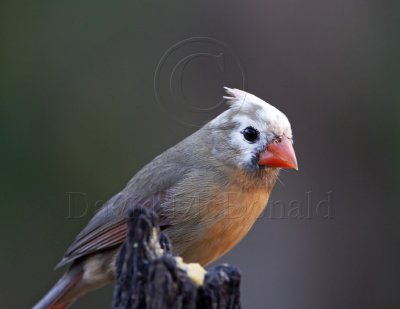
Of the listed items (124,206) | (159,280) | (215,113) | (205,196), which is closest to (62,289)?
(124,206)

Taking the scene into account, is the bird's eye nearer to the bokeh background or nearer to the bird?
the bird

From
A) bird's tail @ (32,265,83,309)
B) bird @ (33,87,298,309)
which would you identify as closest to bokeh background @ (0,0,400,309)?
bird @ (33,87,298,309)

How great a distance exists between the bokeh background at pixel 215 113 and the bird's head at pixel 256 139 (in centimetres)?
155

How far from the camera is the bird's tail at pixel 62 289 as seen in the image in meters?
4.18

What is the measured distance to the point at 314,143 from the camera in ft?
19.8

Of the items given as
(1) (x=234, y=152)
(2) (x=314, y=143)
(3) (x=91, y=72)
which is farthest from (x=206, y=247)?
(3) (x=91, y=72)

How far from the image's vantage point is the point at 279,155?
13.3 ft

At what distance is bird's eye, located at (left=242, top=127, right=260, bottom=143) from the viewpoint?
4.14m

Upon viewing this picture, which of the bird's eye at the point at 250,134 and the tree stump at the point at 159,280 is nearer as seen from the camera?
the tree stump at the point at 159,280

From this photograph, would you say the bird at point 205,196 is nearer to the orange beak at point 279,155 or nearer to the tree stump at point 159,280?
the orange beak at point 279,155

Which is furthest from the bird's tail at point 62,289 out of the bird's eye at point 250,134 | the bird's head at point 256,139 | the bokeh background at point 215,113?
the bokeh background at point 215,113

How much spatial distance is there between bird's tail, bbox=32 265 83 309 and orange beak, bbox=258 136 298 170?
1.28m

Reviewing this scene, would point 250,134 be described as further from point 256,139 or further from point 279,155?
point 279,155

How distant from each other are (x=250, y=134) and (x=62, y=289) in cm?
→ 144
